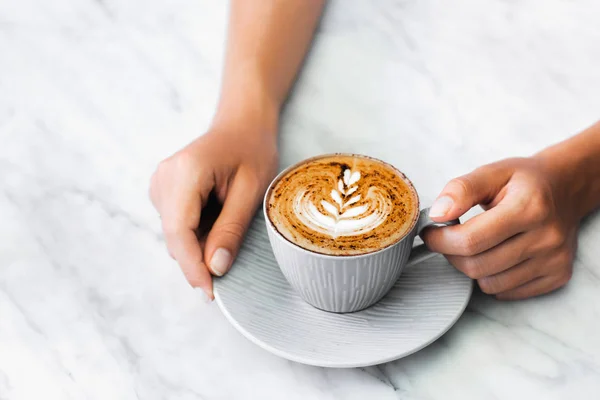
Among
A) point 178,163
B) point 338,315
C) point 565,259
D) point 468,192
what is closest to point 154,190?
point 178,163

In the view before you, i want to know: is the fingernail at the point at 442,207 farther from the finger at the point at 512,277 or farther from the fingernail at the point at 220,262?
the fingernail at the point at 220,262

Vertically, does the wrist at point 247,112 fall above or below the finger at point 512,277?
below

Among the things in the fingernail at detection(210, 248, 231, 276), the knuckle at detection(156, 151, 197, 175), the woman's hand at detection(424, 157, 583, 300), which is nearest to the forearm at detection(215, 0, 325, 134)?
the knuckle at detection(156, 151, 197, 175)

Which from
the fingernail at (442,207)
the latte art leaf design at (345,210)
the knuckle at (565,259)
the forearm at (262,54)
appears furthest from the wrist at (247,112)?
the knuckle at (565,259)

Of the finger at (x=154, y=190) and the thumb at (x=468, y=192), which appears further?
the finger at (x=154, y=190)

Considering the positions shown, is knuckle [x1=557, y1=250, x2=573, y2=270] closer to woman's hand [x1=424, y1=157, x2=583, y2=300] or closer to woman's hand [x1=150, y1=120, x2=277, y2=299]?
woman's hand [x1=424, y1=157, x2=583, y2=300]

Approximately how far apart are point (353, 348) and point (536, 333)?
0.22 meters

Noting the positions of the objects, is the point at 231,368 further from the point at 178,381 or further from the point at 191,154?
the point at 191,154

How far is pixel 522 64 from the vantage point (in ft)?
3.92

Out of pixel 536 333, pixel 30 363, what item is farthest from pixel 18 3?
pixel 536 333

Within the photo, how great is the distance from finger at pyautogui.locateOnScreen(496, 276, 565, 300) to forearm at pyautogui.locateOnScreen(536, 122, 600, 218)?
11cm

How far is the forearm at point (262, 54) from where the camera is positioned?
1.03 metres

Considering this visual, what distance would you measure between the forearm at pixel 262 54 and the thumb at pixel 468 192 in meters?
0.34

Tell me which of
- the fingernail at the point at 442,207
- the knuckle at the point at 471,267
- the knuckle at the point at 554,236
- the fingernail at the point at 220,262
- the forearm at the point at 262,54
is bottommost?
the fingernail at the point at 220,262
